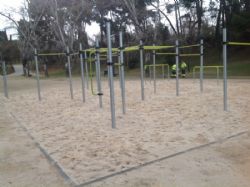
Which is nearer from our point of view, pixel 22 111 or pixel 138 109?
pixel 138 109

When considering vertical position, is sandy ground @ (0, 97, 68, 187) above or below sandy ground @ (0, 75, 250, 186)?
below

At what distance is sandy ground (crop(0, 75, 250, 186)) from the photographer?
324cm

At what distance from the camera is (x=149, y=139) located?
181 inches

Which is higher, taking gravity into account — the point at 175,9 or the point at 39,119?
the point at 175,9

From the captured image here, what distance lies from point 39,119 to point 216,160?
4343 mm

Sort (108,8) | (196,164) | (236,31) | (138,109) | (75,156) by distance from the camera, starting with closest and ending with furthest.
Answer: (196,164) → (75,156) → (138,109) → (236,31) → (108,8)

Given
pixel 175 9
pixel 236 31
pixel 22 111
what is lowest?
pixel 22 111

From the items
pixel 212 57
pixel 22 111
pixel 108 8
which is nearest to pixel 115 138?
pixel 22 111

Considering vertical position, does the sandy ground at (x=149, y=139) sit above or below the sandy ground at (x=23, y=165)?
above

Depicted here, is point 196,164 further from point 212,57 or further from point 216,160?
point 212,57

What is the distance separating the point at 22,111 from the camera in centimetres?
809

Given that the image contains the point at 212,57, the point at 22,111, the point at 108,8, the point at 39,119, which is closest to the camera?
the point at 39,119

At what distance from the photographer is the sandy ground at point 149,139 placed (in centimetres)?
324

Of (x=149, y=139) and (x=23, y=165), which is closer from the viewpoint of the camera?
(x=23, y=165)
